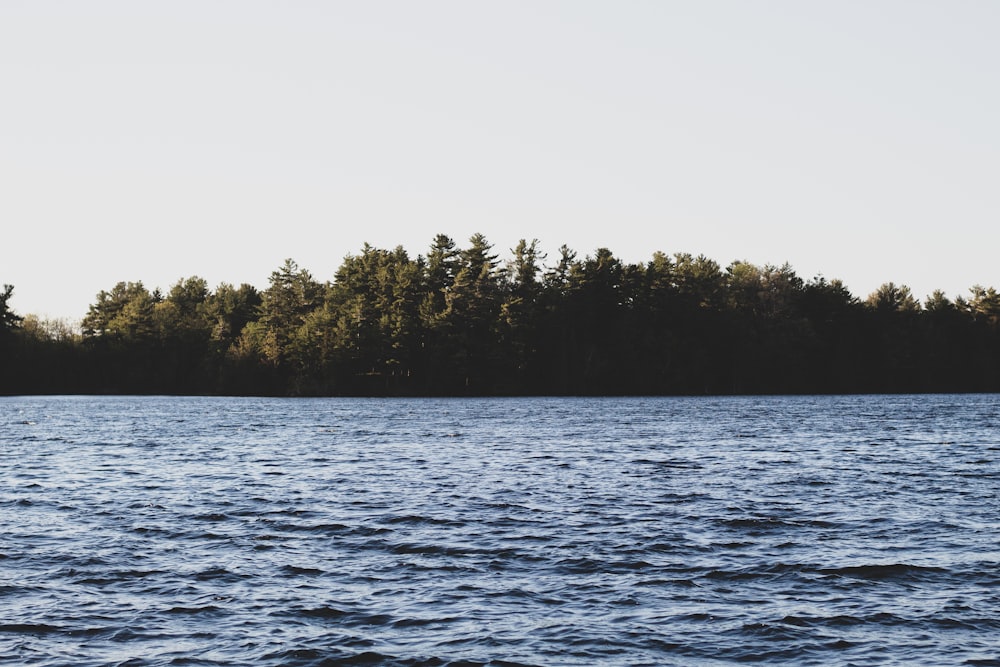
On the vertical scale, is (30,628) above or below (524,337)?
below

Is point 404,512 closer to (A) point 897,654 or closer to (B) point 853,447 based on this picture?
(A) point 897,654

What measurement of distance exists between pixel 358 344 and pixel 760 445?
100992 mm

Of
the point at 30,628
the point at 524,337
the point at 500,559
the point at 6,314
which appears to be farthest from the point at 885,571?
the point at 6,314

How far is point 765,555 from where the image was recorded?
22.8m

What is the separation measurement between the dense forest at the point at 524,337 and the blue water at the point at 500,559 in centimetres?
10150

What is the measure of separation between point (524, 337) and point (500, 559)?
128 m

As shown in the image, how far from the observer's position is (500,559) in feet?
73.1

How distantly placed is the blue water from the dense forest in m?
102

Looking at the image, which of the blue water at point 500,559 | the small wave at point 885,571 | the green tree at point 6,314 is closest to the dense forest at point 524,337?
the green tree at point 6,314

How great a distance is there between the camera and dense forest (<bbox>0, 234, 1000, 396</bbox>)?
149750 millimetres

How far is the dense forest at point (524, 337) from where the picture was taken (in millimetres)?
149750

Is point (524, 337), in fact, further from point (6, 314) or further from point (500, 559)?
point (500, 559)

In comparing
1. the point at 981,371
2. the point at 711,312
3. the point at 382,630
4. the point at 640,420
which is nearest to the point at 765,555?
the point at 382,630

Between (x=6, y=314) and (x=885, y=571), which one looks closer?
(x=885, y=571)
